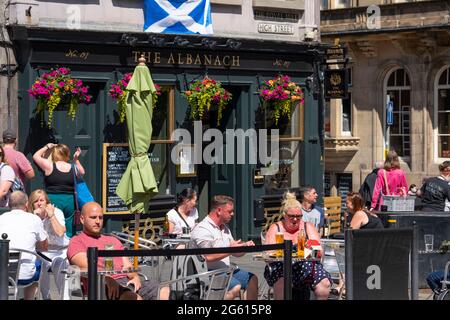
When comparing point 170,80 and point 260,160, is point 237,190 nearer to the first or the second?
point 260,160

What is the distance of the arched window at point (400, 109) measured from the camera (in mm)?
31469

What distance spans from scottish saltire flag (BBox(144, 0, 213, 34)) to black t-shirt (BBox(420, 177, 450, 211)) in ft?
15.6

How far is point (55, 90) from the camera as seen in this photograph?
691 inches

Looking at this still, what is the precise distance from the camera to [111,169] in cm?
1880

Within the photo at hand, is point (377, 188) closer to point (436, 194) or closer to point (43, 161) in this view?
point (436, 194)

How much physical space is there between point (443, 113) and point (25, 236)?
66.4ft

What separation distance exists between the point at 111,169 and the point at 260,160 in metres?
3.38

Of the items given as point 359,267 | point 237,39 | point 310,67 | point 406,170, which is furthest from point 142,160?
point 406,170

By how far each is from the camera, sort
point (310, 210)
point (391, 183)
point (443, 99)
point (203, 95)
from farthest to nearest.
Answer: point (443, 99) → point (391, 183) → point (203, 95) → point (310, 210)

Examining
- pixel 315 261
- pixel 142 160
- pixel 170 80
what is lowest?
pixel 315 261

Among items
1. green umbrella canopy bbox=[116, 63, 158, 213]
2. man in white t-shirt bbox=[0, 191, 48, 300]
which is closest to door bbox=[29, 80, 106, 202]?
green umbrella canopy bbox=[116, 63, 158, 213]

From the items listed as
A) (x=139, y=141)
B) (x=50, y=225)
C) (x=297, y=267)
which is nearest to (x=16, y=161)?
(x=139, y=141)

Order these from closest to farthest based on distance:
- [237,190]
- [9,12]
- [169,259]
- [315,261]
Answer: [169,259] < [315,261] < [9,12] < [237,190]

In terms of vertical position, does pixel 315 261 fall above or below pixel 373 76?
below
